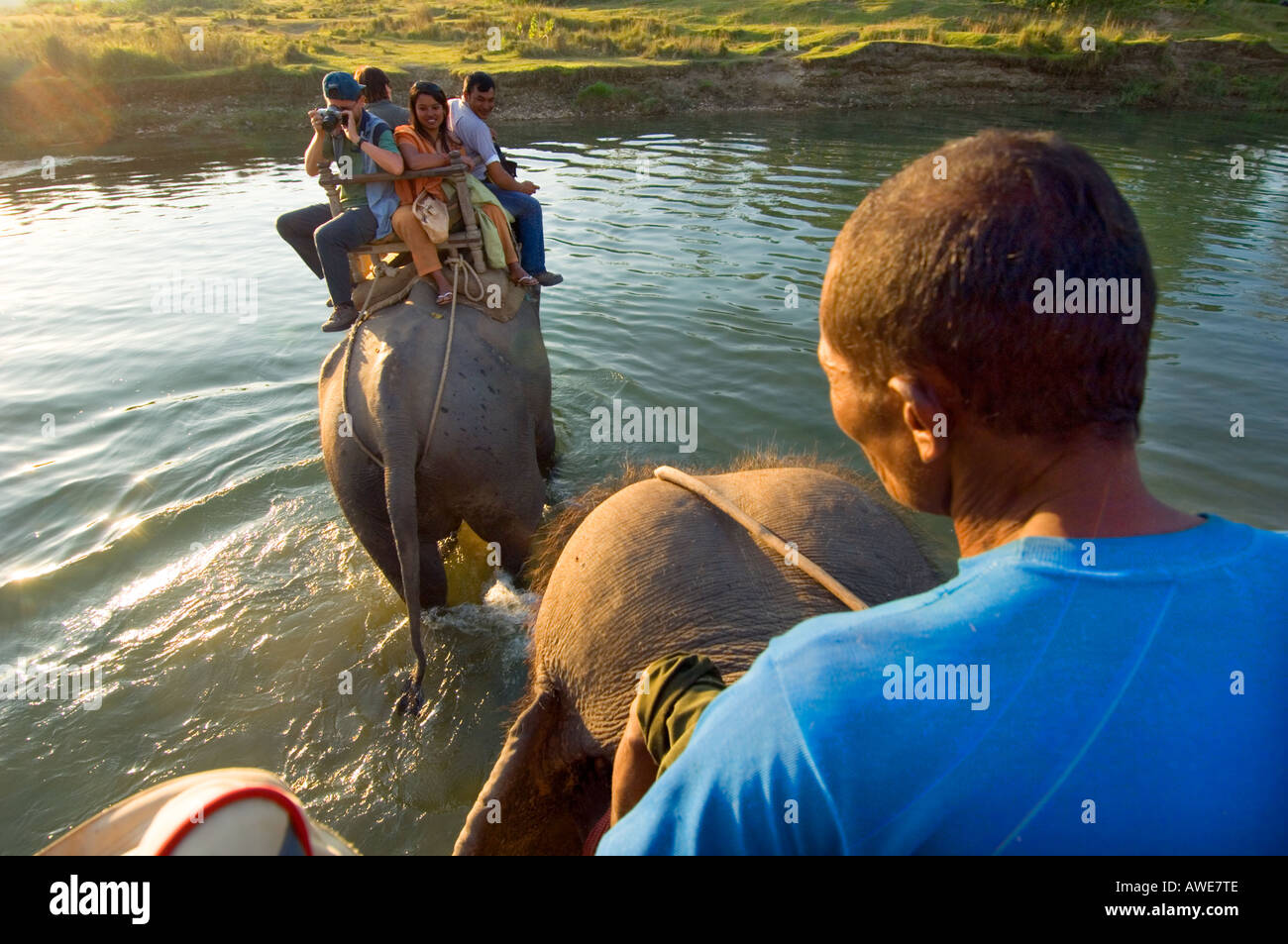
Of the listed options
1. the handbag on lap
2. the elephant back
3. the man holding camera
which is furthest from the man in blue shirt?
the man holding camera

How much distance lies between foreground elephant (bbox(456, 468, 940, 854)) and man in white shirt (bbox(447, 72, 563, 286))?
13.2 ft

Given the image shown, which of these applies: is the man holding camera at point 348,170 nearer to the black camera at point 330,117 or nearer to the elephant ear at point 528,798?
the black camera at point 330,117

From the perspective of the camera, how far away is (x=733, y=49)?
88.8 ft

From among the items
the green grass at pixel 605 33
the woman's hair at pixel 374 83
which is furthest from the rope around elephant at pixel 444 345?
the green grass at pixel 605 33

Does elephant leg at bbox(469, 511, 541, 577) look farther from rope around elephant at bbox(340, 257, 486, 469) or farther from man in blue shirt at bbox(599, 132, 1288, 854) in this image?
man in blue shirt at bbox(599, 132, 1288, 854)

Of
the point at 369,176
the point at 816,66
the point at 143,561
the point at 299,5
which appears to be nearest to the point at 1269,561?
the point at 369,176

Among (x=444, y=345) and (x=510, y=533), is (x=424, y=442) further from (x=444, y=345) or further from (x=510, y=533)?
(x=510, y=533)

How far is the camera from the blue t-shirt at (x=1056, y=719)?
0.95 m

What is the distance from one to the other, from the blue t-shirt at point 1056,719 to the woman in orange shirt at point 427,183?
4.15 m

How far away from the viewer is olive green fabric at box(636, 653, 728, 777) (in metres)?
1.54

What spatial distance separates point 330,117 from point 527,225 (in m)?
1.66

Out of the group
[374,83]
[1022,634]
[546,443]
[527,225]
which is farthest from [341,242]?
[1022,634]

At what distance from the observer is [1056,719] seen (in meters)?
0.95
